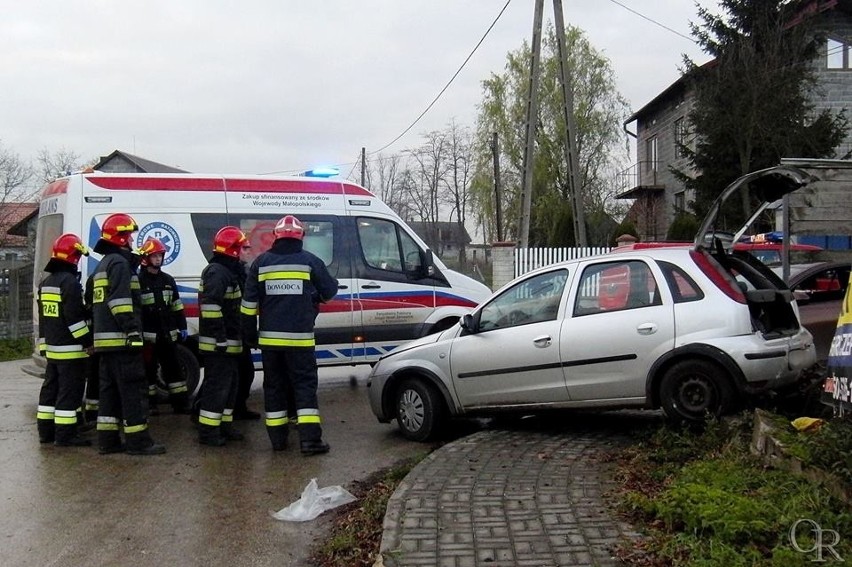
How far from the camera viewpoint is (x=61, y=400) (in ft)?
24.4

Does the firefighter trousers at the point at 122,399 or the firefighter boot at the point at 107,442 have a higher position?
the firefighter trousers at the point at 122,399

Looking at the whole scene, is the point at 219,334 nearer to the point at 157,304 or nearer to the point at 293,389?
the point at 293,389

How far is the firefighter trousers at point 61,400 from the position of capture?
7.41 metres

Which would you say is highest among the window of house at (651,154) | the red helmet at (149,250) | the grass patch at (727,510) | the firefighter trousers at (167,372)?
the window of house at (651,154)

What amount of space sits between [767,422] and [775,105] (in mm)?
17236

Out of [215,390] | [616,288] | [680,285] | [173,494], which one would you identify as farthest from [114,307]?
[680,285]

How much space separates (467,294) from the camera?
10711 mm

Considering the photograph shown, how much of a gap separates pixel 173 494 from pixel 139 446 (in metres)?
1.42

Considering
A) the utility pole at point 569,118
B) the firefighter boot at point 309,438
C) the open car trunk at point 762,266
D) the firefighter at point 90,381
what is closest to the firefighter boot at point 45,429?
the firefighter at point 90,381

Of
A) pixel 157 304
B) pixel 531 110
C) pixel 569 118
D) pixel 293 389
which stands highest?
pixel 531 110

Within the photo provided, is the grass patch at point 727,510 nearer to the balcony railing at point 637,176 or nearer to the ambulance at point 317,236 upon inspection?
the ambulance at point 317,236

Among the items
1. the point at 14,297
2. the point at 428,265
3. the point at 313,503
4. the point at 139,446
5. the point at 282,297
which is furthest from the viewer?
the point at 14,297

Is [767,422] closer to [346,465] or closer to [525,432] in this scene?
[525,432]

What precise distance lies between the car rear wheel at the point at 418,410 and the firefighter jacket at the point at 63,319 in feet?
9.61
